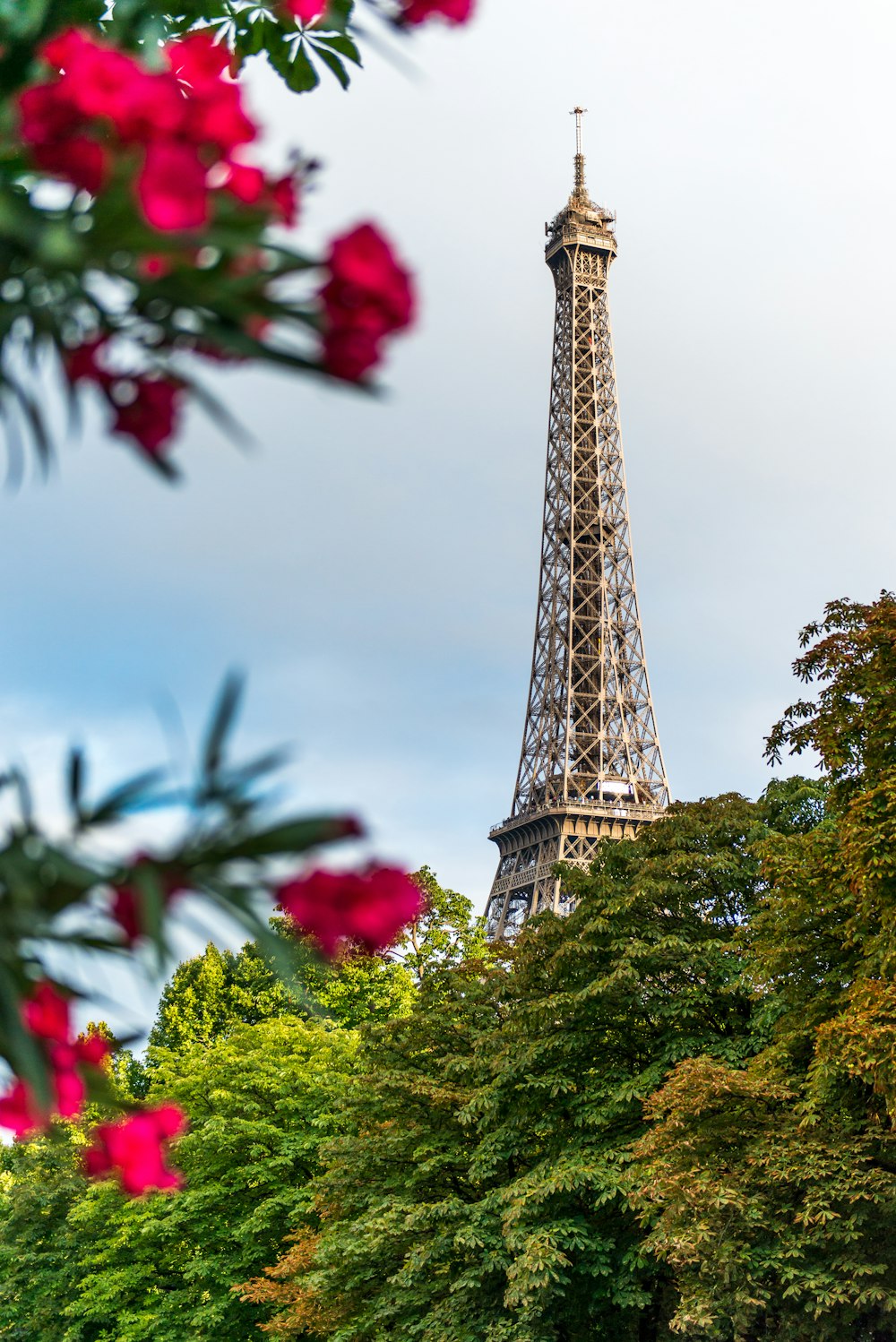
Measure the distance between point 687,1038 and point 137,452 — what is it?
1982 cm

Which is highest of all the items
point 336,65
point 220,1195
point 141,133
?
point 220,1195

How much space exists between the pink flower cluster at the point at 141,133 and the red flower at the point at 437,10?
0.82m

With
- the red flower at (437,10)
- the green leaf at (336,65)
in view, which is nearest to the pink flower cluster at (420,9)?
the red flower at (437,10)

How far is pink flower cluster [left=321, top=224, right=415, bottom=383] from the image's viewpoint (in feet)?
4.77

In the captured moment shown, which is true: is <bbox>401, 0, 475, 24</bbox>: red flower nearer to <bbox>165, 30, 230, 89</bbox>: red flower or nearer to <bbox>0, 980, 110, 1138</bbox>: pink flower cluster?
<bbox>165, 30, 230, 89</bbox>: red flower

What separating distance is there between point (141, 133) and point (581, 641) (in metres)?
71.9

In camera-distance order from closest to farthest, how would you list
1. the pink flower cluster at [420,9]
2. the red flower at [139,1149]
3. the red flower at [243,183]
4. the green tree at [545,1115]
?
the red flower at [243,183] → the red flower at [139,1149] → the pink flower cluster at [420,9] → the green tree at [545,1115]

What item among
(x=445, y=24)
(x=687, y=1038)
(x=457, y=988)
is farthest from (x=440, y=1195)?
(x=445, y=24)

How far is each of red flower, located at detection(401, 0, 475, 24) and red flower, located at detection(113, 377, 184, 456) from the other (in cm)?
102

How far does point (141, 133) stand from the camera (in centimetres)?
146

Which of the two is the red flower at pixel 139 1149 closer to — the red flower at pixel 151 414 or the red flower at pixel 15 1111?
the red flower at pixel 15 1111

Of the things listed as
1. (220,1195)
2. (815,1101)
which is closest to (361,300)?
(815,1101)

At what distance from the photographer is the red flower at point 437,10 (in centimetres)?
228

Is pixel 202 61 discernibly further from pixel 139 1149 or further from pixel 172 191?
pixel 139 1149
